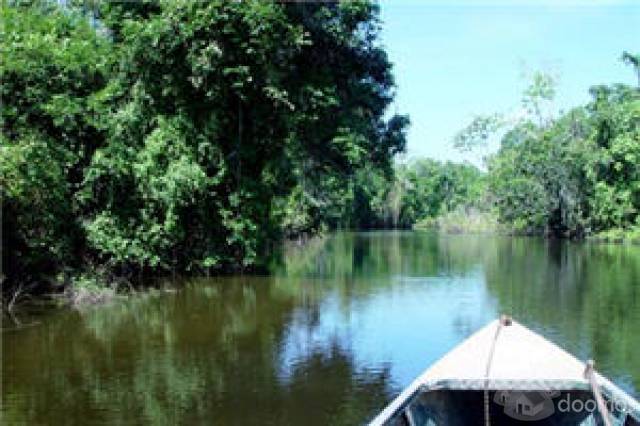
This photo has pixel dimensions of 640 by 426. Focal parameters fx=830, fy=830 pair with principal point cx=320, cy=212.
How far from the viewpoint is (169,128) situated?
23.5 meters

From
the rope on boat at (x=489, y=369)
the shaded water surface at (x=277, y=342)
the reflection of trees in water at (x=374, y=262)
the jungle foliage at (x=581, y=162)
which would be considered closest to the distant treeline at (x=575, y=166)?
the jungle foliage at (x=581, y=162)

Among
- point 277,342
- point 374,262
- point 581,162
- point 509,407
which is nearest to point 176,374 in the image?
point 277,342

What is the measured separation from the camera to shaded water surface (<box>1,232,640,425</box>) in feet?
35.4

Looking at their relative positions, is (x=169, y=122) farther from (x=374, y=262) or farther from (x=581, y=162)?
(x=581, y=162)

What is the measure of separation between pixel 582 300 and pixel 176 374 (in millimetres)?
12077

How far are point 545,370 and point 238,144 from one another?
18597 millimetres

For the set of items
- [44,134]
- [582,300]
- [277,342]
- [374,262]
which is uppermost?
[44,134]

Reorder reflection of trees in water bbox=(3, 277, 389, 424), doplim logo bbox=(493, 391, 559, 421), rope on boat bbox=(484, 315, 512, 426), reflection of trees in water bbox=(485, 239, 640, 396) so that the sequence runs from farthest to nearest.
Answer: reflection of trees in water bbox=(485, 239, 640, 396), reflection of trees in water bbox=(3, 277, 389, 424), doplim logo bbox=(493, 391, 559, 421), rope on boat bbox=(484, 315, 512, 426)

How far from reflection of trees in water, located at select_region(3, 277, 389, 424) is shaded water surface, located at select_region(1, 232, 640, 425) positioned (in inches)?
1.1

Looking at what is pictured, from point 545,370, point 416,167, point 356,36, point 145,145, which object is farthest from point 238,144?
point 416,167

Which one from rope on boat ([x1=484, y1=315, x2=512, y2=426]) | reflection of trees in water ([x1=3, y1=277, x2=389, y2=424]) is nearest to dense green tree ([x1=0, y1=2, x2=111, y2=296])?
reflection of trees in water ([x1=3, y1=277, x2=389, y2=424])

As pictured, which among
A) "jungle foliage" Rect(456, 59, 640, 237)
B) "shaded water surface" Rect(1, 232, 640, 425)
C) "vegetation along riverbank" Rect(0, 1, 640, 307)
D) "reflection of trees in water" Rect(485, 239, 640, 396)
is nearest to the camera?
"shaded water surface" Rect(1, 232, 640, 425)

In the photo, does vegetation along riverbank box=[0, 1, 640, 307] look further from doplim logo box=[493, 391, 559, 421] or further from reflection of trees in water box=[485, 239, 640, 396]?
doplim logo box=[493, 391, 559, 421]

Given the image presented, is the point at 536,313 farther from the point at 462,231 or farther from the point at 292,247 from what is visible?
the point at 462,231
